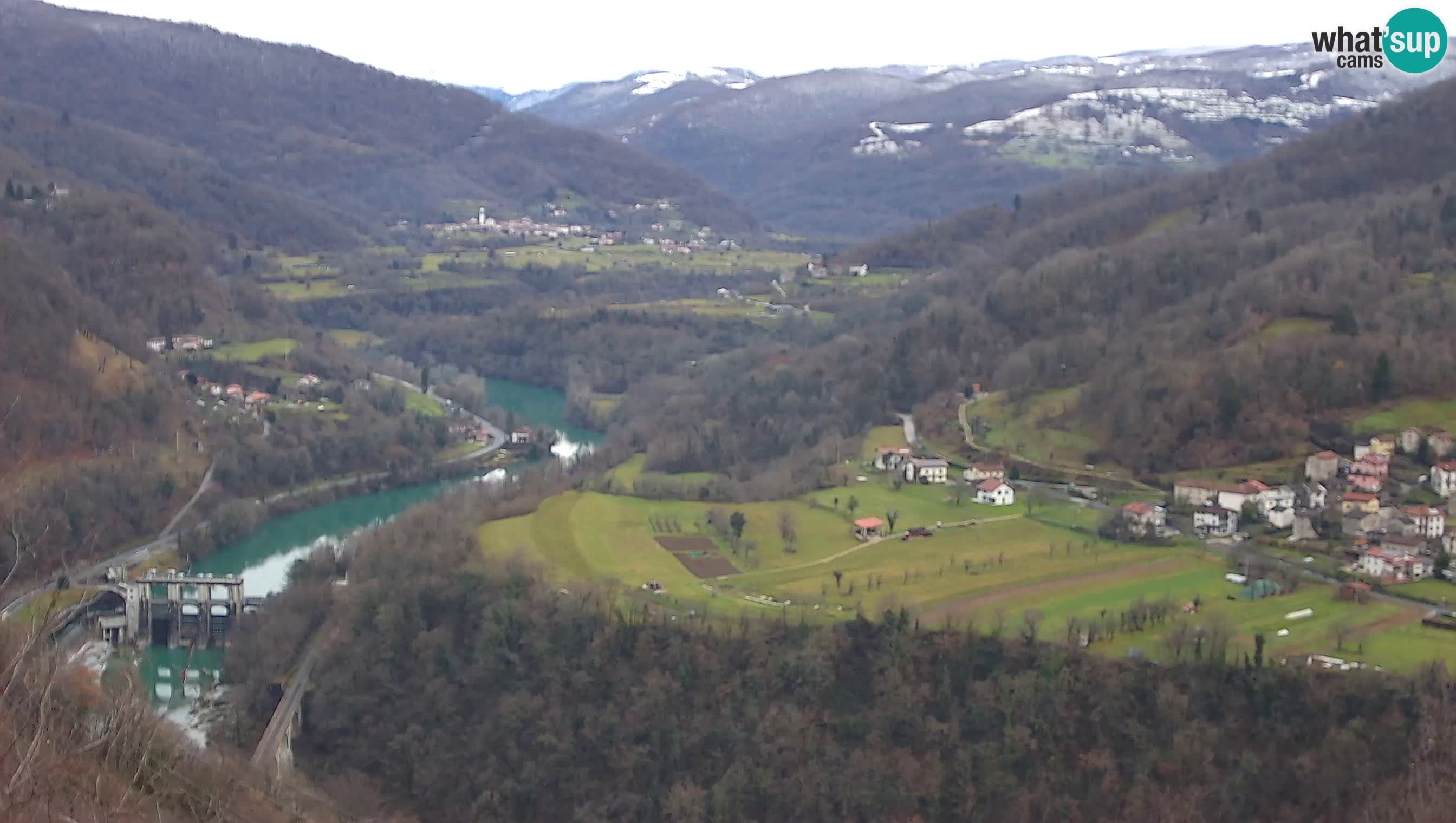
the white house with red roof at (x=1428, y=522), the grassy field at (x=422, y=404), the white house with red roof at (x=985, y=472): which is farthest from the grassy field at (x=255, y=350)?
the white house with red roof at (x=1428, y=522)

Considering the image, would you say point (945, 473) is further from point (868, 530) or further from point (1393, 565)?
point (1393, 565)

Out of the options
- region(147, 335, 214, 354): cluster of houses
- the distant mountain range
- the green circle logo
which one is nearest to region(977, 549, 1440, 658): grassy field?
the green circle logo

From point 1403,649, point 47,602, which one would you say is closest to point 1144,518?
point 1403,649

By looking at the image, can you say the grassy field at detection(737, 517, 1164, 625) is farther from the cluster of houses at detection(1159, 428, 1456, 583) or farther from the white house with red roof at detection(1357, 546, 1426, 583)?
the white house with red roof at detection(1357, 546, 1426, 583)

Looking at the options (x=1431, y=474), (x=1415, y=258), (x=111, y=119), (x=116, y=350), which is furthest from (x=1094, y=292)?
(x=111, y=119)

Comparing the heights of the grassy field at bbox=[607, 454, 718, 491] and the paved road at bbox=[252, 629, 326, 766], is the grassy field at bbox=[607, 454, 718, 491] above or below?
above

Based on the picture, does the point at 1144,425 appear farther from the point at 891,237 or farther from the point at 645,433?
the point at 891,237

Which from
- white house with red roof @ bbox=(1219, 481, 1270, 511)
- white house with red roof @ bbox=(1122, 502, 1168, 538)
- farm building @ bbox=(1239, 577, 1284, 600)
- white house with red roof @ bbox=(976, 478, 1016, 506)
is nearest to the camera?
farm building @ bbox=(1239, 577, 1284, 600)
